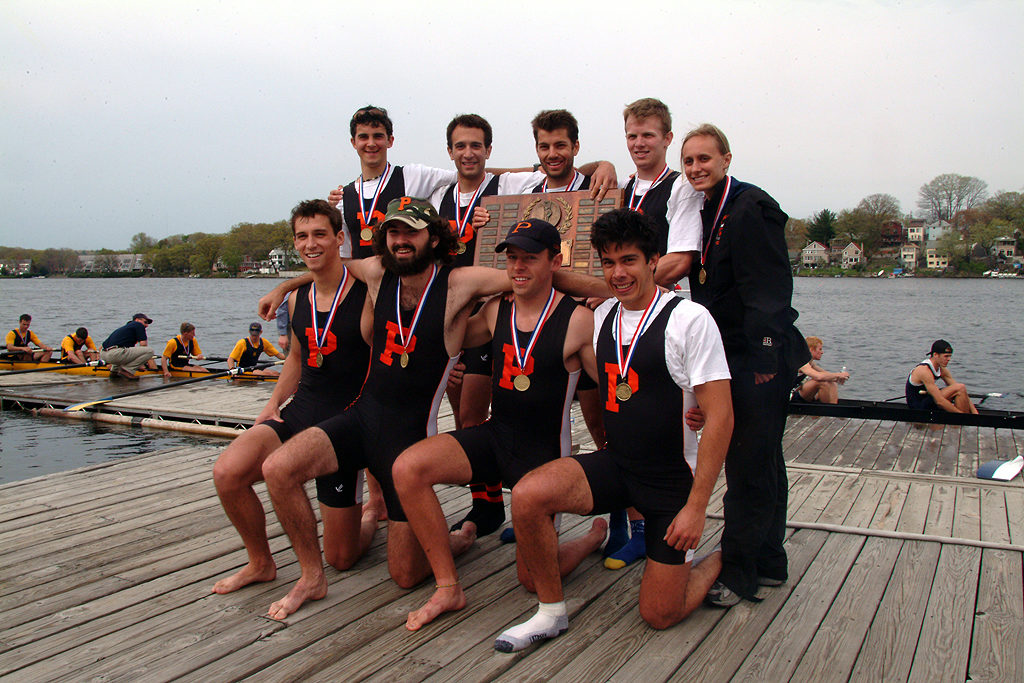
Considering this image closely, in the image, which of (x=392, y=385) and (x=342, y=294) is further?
(x=342, y=294)

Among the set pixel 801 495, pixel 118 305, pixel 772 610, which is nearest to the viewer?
pixel 772 610

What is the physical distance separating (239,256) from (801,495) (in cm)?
11289

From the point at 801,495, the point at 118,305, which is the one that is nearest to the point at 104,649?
the point at 801,495

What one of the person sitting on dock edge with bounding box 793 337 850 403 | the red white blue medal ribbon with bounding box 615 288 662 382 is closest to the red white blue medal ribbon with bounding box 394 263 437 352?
the red white blue medal ribbon with bounding box 615 288 662 382

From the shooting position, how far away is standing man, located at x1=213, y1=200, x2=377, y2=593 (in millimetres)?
4125

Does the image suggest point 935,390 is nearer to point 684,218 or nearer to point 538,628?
point 684,218

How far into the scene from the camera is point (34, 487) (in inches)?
226

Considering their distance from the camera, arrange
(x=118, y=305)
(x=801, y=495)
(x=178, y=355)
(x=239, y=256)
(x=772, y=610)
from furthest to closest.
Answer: (x=239, y=256) → (x=118, y=305) → (x=178, y=355) → (x=801, y=495) → (x=772, y=610)

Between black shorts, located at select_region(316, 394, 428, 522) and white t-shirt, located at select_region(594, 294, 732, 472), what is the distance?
126cm

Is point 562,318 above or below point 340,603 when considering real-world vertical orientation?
above

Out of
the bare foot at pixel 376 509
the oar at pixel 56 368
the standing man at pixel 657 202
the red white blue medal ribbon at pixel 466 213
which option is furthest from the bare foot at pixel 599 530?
the oar at pixel 56 368

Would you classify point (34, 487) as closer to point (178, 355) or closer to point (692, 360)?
point (692, 360)

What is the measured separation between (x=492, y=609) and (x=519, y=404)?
984 millimetres

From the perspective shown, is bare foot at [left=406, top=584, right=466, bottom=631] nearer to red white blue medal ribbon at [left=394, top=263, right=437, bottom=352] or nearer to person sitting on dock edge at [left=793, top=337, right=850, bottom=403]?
red white blue medal ribbon at [left=394, top=263, right=437, bottom=352]
